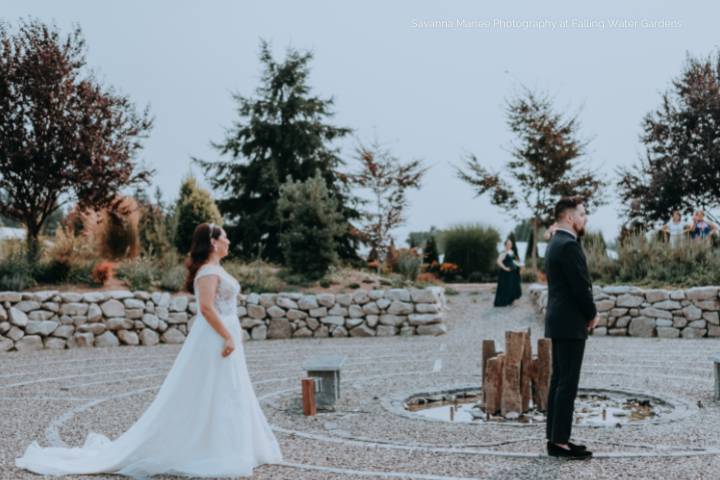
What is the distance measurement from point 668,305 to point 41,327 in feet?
36.7

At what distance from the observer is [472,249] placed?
80.1ft

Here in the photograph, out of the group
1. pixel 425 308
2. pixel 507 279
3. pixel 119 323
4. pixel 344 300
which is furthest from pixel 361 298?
pixel 119 323

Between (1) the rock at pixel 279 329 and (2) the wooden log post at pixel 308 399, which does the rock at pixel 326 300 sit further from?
(2) the wooden log post at pixel 308 399

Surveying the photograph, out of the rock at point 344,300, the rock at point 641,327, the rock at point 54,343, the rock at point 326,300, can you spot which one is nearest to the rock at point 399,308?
the rock at point 344,300

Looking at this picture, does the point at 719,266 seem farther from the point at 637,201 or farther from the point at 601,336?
the point at 637,201

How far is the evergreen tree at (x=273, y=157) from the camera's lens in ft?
82.6

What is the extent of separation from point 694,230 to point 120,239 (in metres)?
12.7

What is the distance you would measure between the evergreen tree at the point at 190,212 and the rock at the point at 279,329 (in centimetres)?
427

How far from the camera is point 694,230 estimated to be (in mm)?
17641

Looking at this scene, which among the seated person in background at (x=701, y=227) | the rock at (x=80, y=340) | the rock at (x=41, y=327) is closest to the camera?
the rock at (x=41, y=327)

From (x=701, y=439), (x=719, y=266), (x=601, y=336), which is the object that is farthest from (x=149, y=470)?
(x=719, y=266)

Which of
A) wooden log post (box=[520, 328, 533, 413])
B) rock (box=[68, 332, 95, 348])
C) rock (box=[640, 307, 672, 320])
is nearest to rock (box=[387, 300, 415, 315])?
rock (box=[640, 307, 672, 320])

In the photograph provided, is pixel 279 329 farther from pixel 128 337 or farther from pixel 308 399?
pixel 308 399

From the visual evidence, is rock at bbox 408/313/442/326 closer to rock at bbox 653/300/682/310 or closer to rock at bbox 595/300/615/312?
rock at bbox 595/300/615/312
